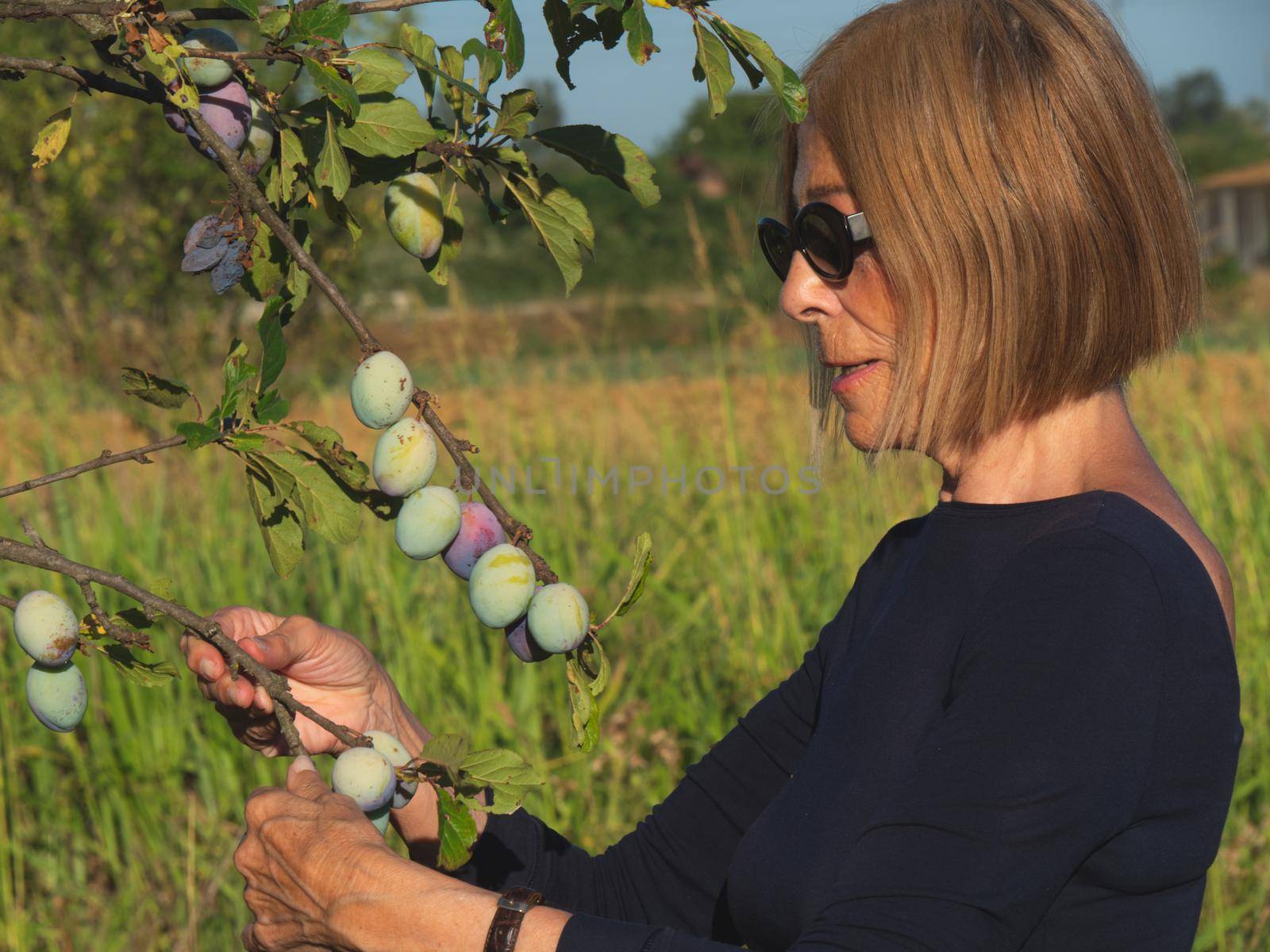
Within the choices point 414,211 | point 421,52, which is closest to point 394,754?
point 414,211

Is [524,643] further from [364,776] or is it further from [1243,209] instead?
[1243,209]

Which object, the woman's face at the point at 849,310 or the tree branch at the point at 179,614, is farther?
the woman's face at the point at 849,310

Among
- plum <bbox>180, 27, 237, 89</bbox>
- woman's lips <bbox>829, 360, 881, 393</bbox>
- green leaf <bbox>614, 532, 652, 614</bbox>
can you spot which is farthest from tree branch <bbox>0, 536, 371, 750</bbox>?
woman's lips <bbox>829, 360, 881, 393</bbox>

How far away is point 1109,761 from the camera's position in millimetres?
870

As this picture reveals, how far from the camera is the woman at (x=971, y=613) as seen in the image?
88cm

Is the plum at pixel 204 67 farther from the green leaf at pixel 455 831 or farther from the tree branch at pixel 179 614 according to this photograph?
the green leaf at pixel 455 831

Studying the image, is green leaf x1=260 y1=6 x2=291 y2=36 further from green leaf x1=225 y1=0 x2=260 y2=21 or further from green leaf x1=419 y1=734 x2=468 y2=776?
green leaf x1=419 y1=734 x2=468 y2=776

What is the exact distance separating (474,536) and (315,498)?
11 centimetres

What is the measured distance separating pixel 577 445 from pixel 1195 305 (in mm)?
2718

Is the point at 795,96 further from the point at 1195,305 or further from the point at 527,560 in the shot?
the point at 1195,305

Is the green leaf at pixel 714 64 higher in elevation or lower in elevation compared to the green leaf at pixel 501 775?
higher

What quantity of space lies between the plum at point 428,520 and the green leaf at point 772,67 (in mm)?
334

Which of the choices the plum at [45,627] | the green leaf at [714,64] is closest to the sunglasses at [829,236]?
the green leaf at [714,64]

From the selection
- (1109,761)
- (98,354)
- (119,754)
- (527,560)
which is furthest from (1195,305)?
(98,354)
